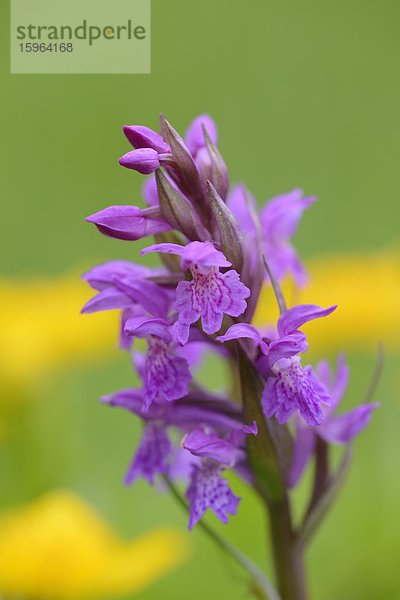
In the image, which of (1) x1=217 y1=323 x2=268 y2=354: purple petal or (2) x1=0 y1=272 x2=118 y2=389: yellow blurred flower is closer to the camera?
(1) x1=217 y1=323 x2=268 y2=354: purple petal

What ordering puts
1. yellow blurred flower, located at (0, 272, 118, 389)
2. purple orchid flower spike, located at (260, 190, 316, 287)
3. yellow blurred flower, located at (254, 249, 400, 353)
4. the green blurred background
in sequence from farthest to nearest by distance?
yellow blurred flower, located at (254, 249, 400, 353) < yellow blurred flower, located at (0, 272, 118, 389) < the green blurred background < purple orchid flower spike, located at (260, 190, 316, 287)

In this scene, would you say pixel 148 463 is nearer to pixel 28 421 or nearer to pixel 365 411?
pixel 365 411

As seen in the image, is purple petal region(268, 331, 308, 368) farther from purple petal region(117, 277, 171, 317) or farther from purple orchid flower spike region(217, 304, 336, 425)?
purple petal region(117, 277, 171, 317)

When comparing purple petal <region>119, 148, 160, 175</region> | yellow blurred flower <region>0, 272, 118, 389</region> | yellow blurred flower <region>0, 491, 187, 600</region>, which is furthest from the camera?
yellow blurred flower <region>0, 272, 118, 389</region>

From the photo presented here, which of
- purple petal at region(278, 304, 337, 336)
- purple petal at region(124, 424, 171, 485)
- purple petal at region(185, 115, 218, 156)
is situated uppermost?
purple petal at region(185, 115, 218, 156)

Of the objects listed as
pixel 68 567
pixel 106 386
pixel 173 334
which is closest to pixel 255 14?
pixel 106 386

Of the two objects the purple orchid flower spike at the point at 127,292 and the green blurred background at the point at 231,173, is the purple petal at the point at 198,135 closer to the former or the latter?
the purple orchid flower spike at the point at 127,292

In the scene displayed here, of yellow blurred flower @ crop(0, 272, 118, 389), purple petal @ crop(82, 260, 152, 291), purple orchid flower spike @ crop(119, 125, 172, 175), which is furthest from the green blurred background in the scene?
purple orchid flower spike @ crop(119, 125, 172, 175)
